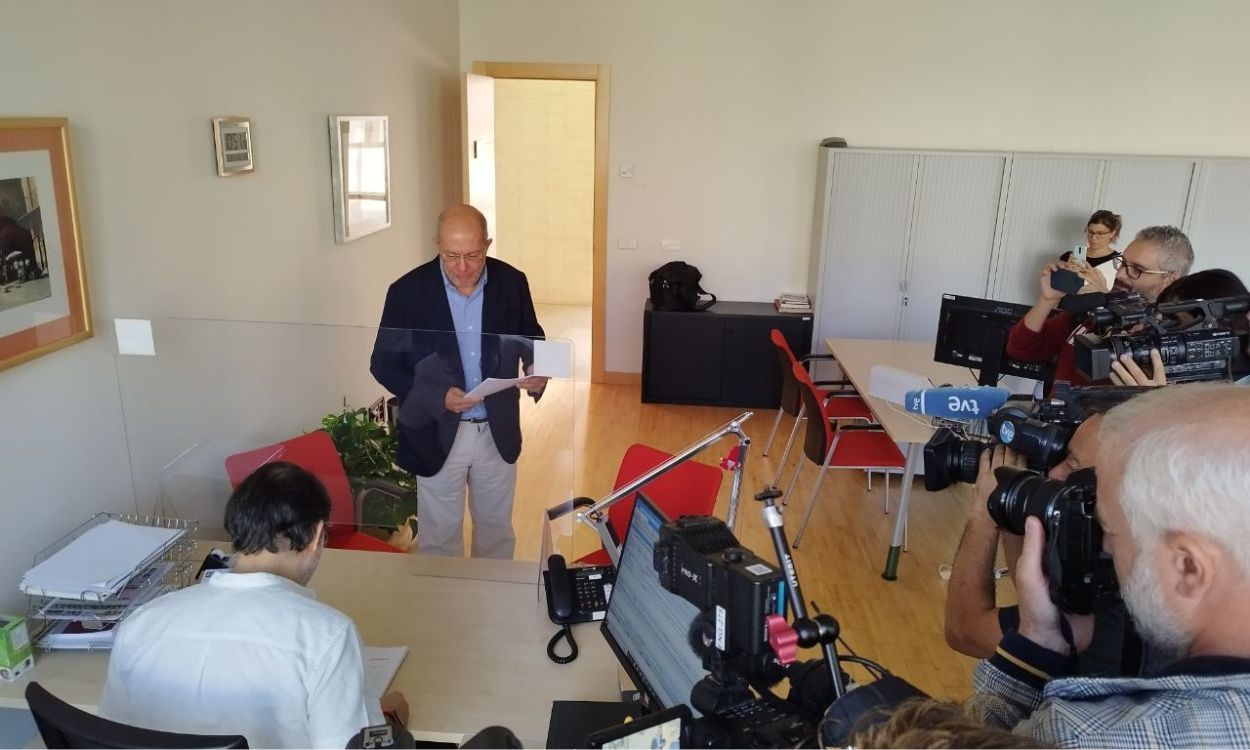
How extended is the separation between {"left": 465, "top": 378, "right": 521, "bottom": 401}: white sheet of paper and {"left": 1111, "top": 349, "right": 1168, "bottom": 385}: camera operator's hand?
161cm

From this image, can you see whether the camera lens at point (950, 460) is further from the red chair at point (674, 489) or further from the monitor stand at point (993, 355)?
the monitor stand at point (993, 355)

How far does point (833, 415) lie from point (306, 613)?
11.5 feet

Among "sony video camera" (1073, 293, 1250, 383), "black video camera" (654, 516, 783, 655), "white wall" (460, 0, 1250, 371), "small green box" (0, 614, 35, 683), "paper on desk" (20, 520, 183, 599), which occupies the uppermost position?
"white wall" (460, 0, 1250, 371)

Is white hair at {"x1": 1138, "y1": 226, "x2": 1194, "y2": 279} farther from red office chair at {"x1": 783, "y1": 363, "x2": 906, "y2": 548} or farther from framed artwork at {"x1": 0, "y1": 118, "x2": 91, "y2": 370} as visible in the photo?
framed artwork at {"x1": 0, "y1": 118, "x2": 91, "y2": 370}

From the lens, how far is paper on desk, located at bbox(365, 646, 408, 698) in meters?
1.75

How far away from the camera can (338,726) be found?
145 centimetres

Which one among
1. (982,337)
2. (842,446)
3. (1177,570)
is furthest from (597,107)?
(1177,570)

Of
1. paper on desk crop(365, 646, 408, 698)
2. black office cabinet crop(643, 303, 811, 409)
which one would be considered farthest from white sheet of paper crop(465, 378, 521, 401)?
black office cabinet crop(643, 303, 811, 409)

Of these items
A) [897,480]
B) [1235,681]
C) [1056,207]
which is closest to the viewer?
[1235,681]

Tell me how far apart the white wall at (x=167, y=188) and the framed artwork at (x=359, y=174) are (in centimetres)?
7

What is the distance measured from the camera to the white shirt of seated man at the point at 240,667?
1.42 meters

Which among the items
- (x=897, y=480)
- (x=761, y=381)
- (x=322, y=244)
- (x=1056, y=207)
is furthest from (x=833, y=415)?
(x=322, y=244)

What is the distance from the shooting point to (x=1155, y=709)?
3.02 ft

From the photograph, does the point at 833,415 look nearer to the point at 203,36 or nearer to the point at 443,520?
the point at 443,520
